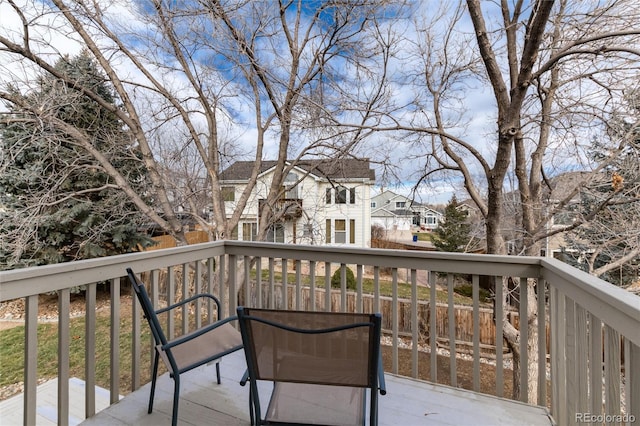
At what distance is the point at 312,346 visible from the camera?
4.45 feet

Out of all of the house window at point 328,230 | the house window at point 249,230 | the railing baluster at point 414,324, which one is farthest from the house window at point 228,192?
the railing baluster at point 414,324

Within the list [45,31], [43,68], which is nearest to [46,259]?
[43,68]

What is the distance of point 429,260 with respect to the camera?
2.22 m

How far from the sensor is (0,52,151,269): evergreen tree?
A: 4.87 metres

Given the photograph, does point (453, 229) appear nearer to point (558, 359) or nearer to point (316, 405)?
point (558, 359)

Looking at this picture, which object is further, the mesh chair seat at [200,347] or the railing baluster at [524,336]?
the railing baluster at [524,336]

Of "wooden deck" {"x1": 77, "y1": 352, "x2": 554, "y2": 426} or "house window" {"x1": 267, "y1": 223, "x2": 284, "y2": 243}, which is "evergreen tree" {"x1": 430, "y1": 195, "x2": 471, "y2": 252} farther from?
"wooden deck" {"x1": 77, "y1": 352, "x2": 554, "y2": 426}

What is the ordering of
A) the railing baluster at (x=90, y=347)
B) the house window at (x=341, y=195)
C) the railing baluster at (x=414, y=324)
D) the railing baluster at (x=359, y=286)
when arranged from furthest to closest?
the house window at (x=341, y=195) → the railing baluster at (x=359, y=286) → the railing baluster at (x=414, y=324) → the railing baluster at (x=90, y=347)

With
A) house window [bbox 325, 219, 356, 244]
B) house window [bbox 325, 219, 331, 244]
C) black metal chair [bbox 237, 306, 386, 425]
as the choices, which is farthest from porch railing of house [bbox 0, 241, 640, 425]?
house window [bbox 325, 219, 356, 244]

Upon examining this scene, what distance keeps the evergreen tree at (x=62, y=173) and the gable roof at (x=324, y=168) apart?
178 centimetres

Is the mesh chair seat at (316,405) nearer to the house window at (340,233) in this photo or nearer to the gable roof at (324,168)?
the gable roof at (324,168)

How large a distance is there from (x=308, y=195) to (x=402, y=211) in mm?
1986

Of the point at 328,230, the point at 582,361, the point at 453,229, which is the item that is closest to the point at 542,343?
the point at 582,361

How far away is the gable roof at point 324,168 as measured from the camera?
616 cm
